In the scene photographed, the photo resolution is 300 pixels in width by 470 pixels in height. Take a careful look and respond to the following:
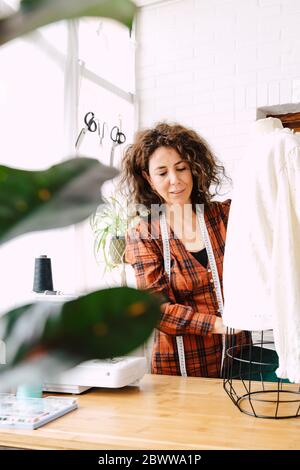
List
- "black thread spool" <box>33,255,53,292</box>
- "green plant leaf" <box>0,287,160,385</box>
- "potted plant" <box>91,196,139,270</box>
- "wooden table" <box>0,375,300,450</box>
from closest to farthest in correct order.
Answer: "green plant leaf" <box>0,287,160,385</box>
"wooden table" <box>0,375,300,450</box>
"black thread spool" <box>33,255,53,292</box>
"potted plant" <box>91,196,139,270</box>

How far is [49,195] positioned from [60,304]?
0.05 metres

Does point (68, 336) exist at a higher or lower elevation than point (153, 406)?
higher

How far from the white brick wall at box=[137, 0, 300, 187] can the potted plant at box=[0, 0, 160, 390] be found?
3902mm

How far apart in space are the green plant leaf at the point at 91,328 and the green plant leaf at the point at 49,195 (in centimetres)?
3

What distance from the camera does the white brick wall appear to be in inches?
155

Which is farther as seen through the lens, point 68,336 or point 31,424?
point 31,424

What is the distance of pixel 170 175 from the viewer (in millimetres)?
2160

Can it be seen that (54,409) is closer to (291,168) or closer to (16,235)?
(291,168)

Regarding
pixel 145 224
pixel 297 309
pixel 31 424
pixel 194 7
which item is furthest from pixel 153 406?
pixel 194 7

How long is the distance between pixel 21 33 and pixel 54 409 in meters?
1.32

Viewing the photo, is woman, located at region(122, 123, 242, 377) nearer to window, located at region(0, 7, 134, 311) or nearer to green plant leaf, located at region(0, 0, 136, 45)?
window, located at region(0, 7, 134, 311)

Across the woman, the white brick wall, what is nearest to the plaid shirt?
the woman

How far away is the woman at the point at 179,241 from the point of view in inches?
81.7
